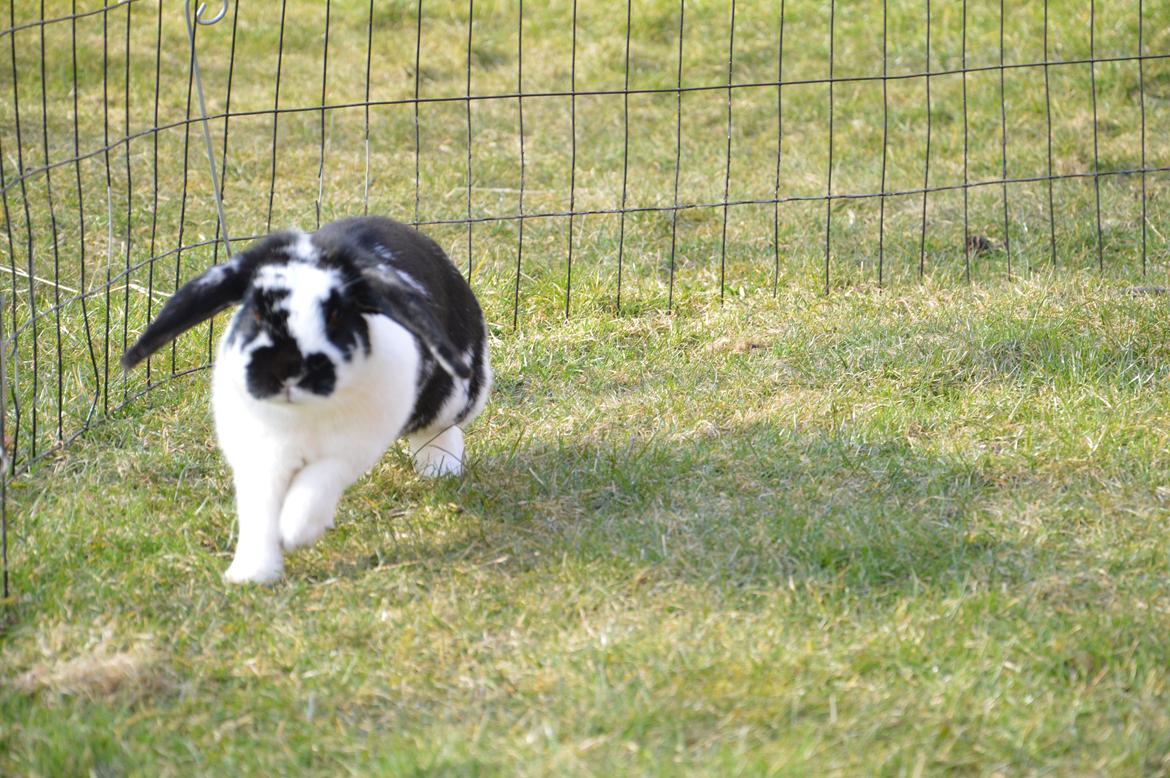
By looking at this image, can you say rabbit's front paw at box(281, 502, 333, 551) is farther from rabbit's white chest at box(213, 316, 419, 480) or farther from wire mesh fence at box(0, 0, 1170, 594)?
wire mesh fence at box(0, 0, 1170, 594)

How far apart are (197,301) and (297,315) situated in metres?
0.29

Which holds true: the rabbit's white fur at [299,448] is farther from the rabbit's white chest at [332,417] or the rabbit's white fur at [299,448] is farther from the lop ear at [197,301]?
the lop ear at [197,301]

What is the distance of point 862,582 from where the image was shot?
2.79 m

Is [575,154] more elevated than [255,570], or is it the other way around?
[575,154]

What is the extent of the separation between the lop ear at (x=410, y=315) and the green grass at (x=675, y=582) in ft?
1.66

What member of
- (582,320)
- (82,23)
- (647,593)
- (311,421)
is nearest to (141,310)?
(582,320)

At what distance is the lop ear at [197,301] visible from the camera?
275 cm

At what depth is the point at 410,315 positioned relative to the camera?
2.73 metres

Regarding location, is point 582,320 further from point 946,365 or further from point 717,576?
point 717,576

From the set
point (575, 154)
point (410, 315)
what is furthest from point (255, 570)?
point (575, 154)

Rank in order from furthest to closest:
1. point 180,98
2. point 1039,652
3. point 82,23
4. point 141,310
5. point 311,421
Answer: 1. point 82,23
2. point 180,98
3. point 141,310
4. point 311,421
5. point 1039,652

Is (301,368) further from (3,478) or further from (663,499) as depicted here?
(663,499)

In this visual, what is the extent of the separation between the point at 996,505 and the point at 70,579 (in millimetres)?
2119

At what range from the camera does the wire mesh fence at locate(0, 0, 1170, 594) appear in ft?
14.6
